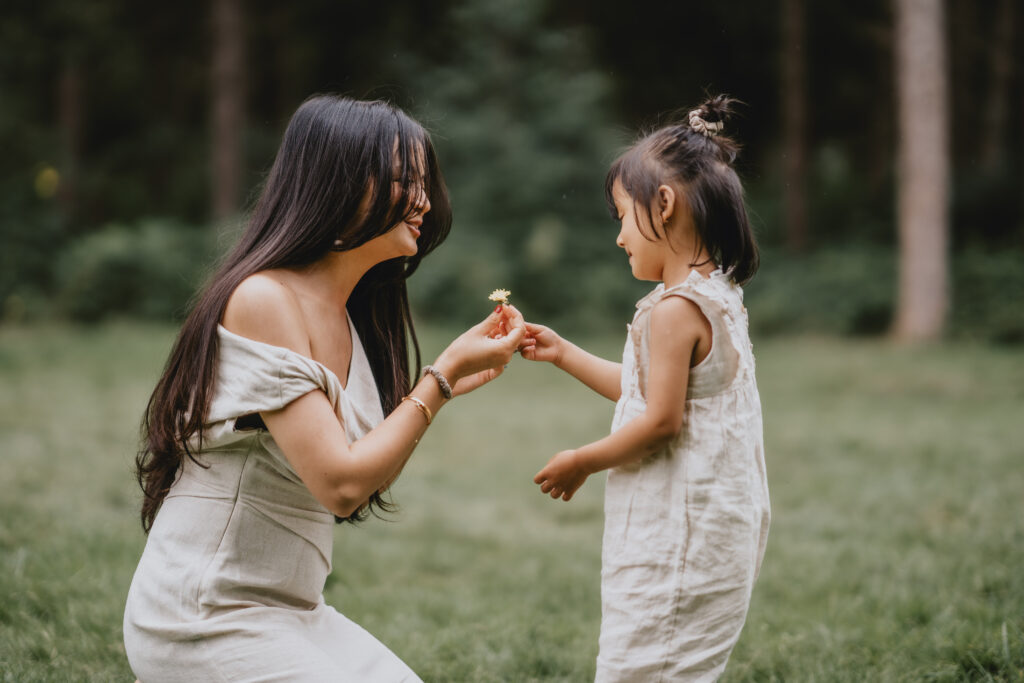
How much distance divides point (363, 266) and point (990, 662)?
2.37m

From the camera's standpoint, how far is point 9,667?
2887 millimetres

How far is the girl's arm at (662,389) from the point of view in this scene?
7.28 ft

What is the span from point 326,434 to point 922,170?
12762 millimetres

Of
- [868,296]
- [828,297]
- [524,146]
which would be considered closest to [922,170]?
[868,296]

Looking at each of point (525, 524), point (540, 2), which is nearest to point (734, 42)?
point (540, 2)

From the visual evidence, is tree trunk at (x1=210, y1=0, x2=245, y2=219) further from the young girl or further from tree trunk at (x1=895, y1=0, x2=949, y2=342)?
the young girl

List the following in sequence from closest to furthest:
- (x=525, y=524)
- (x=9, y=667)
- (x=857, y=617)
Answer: (x=9, y=667)
(x=857, y=617)
(x=525, y=524)

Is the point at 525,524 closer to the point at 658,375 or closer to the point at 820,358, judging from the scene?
the point at 658,375

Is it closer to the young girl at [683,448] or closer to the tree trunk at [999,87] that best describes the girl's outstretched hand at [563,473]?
the young girl at [683,448]

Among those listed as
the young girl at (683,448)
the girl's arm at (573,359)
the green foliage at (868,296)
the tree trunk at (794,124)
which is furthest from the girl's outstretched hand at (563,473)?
the tree trunk at (794,124)

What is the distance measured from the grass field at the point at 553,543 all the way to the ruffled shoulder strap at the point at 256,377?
1.33 m

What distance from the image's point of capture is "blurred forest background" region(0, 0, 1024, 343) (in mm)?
15203

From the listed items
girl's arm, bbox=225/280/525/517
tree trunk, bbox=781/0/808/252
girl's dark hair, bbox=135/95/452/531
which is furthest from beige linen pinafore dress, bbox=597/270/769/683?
tree trunk, bbox=781/0/808/252

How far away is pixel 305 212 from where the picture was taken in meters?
2.34
